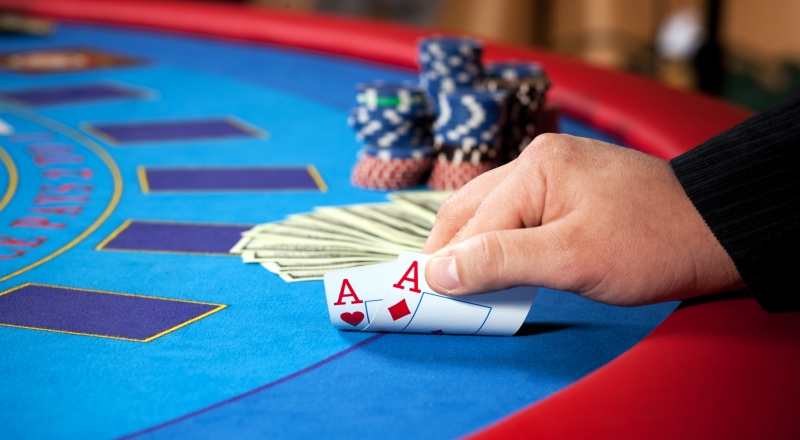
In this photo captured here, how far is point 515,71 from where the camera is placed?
258 centimetres

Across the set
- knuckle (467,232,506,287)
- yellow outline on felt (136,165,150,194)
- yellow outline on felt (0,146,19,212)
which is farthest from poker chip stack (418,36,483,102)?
knuckle (467,232,506,287)

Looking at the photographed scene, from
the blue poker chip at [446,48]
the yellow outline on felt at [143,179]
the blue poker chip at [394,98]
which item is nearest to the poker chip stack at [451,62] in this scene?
the blue poker chip at [446,48]

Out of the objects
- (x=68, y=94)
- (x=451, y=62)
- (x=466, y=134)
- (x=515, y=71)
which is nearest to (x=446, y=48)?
(x=451, y=62)

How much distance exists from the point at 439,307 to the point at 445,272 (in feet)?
0.26

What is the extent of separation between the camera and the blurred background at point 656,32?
595 centimetres

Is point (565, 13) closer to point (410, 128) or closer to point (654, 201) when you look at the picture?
point (410, 128)

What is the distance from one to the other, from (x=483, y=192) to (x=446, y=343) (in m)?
0.23

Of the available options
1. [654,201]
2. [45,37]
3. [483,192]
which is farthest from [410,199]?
[45,37]

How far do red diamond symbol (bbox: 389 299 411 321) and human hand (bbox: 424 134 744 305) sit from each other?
0.06 meters

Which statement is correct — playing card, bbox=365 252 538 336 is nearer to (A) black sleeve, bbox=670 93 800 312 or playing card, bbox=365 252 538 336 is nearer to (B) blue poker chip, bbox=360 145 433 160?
(A) black sleeve, bbox=670 93 800 312

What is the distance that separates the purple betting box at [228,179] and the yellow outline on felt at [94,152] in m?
0.08

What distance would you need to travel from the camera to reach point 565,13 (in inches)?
283

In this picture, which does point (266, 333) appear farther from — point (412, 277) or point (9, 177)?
point (9, 177)

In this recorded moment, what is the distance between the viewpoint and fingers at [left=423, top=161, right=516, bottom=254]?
1344mm
